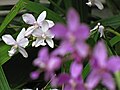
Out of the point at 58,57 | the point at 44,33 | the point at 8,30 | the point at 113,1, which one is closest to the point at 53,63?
the point at 58,57

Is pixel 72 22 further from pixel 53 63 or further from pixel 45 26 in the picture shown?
pixel 45 26

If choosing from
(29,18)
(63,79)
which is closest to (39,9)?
(29,18)

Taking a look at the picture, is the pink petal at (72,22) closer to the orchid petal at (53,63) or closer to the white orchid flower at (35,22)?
the orchid petal at (53,63)

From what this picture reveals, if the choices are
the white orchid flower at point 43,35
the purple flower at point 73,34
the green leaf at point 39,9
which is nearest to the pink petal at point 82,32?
the purple flower at point 73,34

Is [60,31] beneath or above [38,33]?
above

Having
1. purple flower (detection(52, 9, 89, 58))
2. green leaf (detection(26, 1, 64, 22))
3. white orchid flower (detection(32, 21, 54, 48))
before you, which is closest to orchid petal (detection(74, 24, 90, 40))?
purple flower (detection(52, 9, 89, 58))

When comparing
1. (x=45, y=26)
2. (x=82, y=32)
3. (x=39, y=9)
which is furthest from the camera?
(x=39, y=9)
